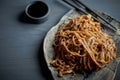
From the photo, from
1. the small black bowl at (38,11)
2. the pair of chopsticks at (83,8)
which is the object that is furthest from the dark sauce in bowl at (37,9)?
the pair of chopsticks at (83,8)

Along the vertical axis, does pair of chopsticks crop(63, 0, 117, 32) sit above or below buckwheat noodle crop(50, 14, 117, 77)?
above

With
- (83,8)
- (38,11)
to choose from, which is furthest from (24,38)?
(83,8)

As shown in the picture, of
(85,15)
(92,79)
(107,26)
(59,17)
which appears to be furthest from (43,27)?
(92,79)

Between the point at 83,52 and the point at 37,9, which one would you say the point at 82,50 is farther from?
the point at 37,9

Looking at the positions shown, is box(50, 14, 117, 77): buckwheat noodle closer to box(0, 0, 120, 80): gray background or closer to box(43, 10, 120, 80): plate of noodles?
box(43, 10, 120, 80): plate of noodles

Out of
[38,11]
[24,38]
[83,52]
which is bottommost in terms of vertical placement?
[24,38]

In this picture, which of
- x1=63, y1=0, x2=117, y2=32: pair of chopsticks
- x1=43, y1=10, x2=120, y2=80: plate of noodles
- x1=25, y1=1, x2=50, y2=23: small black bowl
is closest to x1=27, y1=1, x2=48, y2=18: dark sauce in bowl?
x1=25, y1=1, x2=50, y2=23: small black bowl

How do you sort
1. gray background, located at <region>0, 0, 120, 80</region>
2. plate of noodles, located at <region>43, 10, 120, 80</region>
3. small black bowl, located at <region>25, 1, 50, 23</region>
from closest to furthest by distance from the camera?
plate of noodles, located at <region>43, 10, 120, 80</region>
gray background, located at <region>0, 0, 120, 80</region>
small black bowl, located at <region>25, 1, 50, 23</region>
